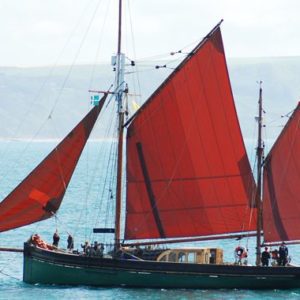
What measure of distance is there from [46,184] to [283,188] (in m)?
12.9

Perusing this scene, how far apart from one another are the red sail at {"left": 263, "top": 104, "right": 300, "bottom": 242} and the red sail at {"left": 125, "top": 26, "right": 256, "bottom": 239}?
108cm

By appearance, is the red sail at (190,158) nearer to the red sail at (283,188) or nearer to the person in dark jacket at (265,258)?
the red sail at (283,188)

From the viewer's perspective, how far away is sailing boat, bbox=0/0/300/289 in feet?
234

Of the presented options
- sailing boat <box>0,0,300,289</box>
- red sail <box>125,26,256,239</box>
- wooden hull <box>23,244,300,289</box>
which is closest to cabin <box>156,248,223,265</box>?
sailing boat <box>0,0,300,289</box>

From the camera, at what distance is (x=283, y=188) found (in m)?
72.9

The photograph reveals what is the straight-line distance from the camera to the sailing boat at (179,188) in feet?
234

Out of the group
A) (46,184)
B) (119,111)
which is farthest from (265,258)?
(46,184)

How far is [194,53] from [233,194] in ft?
26.0

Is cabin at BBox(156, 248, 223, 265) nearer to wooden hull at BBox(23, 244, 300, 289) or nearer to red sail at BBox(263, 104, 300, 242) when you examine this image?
wooden hull at BBox(23, 244, 300, 289)

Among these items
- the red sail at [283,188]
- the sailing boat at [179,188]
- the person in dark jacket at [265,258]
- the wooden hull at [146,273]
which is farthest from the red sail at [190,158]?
the wooden hull at [146,273]

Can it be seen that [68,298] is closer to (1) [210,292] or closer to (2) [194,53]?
(1) [210,292]

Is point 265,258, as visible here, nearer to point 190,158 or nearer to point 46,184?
point 190,158

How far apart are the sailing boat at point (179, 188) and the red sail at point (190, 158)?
5cm

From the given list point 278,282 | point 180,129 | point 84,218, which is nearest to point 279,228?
point 278,282
